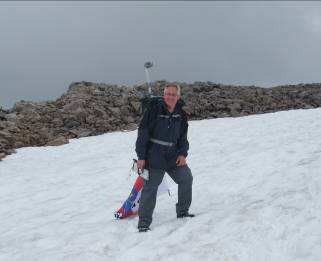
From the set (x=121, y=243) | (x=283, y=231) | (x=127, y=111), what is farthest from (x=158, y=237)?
(x=127, y=111)

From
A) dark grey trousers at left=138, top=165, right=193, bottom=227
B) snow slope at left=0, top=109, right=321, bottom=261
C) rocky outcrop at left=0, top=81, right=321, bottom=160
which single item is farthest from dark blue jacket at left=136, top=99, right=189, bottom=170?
rocky outcrop at left=0, top=81, right=321, bottom=160

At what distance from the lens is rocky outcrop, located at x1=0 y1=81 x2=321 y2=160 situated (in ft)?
89.3

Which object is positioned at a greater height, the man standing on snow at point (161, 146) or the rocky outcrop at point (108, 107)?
the man standing on snow at point (161, 146)

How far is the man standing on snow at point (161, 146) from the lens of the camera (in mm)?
8812

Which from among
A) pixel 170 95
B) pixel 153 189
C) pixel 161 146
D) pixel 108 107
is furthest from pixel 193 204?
pixel 108 107

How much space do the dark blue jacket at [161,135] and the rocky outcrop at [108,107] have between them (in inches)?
553

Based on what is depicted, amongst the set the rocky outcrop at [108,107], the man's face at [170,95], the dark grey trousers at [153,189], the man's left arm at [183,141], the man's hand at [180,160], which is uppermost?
the man's face at [170,95]

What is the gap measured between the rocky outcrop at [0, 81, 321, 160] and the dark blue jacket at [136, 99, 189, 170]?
46.1ft

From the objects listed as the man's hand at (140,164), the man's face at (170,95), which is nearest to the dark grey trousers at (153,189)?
the man's hand at (140,164)

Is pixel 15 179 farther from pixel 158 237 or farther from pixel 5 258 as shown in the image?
pixel 158 237

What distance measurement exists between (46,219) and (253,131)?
1343 cm

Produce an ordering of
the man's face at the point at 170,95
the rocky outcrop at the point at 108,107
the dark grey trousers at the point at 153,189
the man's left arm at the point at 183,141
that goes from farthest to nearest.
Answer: the rocky outcrop at the point at 108,107 < the man's left arm at the point at 183,141 < the dark grey trousers at the point at 153,189 < the man's face at the point at 170,95

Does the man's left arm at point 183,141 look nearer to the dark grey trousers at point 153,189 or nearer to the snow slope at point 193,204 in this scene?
the dark grey trousers at point 153,189

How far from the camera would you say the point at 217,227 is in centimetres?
883
